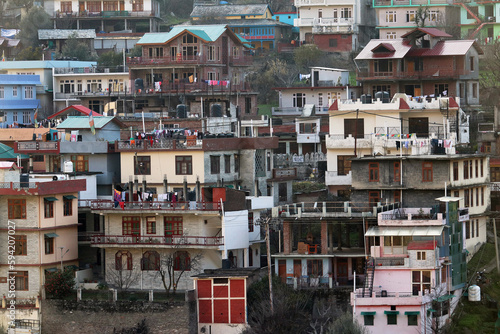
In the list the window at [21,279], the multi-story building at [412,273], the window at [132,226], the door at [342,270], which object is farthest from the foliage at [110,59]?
the multi-story building at [412,273]

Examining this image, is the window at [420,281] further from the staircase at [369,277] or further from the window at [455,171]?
the window at [455,171]

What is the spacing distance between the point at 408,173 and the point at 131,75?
35.0m

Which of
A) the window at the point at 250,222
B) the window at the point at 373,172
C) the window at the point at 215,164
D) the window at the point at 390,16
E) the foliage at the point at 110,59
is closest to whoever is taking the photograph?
the window at the point at 373,172

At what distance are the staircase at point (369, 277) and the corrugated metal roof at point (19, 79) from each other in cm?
4709

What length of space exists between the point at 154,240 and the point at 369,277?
38.3 ft

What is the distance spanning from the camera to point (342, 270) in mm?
71125

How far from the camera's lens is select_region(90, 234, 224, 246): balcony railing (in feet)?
236

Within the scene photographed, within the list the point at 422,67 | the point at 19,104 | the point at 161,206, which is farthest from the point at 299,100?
the point at 161,206

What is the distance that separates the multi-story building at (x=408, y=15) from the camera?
11112 cm

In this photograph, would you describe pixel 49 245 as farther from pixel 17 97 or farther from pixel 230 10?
pixel 230 10

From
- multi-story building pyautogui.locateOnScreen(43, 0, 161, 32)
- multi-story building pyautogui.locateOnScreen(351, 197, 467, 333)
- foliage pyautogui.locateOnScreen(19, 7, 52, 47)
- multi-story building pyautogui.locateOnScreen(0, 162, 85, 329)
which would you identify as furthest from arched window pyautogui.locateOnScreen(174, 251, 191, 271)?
multi-story building pyautogui.locateOnScreen(43, 0, 161, 32)

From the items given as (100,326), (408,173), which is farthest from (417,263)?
(100,326)

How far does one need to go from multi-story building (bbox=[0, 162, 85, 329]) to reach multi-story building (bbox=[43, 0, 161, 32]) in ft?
181

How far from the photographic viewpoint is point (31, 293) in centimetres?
7175
